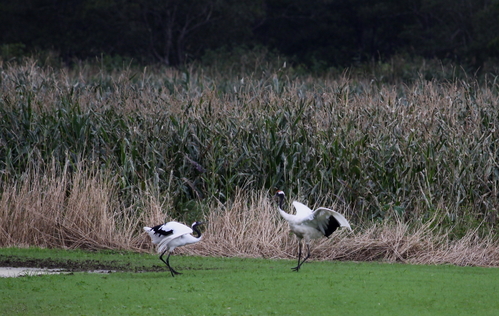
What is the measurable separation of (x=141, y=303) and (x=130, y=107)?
858 cm

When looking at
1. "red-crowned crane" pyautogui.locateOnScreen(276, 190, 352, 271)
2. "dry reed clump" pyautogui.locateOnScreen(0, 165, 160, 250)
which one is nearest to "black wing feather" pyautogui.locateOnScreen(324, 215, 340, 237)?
"red-crowned crane" pyautogui.locateOnScreen(276, 190, 352, 271)

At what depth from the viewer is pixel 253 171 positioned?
15.3m

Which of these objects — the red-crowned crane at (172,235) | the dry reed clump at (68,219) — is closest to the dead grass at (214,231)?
the dry reed clump at (68,219)

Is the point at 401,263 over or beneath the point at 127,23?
beneath

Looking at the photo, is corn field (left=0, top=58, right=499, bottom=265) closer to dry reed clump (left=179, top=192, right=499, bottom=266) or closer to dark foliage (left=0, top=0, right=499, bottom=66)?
dry reed clump (left=179, top=192, right=499, bottom=266)

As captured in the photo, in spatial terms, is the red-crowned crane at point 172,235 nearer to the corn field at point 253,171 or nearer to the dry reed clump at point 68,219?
the corn field at point 253,171

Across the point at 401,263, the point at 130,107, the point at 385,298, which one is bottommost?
the point at 401,263

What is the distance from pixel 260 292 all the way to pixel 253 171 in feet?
21.3

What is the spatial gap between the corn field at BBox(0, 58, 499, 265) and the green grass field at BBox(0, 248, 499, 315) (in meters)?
1.87

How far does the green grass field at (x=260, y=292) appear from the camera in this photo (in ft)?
26.4

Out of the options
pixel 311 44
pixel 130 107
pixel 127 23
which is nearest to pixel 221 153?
pixel 130 107

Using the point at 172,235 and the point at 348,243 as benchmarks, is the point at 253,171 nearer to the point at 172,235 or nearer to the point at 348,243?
the point at 348,243

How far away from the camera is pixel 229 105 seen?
53.7 feet

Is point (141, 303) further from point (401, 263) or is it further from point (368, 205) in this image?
point (368, 205)
